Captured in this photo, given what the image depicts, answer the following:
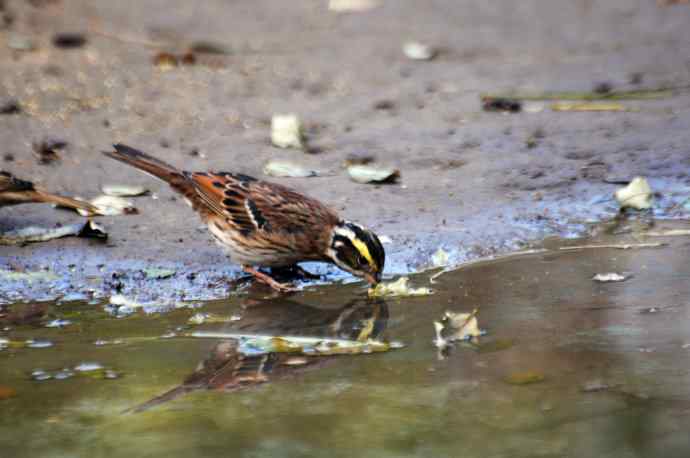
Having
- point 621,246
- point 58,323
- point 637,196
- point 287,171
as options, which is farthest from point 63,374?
point 637,196

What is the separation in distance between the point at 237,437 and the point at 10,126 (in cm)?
605

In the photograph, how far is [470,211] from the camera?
8.02 metres

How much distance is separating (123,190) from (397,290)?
9.43ft

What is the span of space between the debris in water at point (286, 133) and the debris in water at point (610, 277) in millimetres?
3537

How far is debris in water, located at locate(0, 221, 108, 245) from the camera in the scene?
752 centimetres

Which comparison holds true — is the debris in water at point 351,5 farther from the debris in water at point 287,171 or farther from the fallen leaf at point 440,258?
the fallen leaf at point 440,258

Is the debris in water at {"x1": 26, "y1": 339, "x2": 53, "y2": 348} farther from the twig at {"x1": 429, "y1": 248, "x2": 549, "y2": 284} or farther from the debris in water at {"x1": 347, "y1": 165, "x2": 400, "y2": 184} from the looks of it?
the debris in water at {"x1": 347, "y1": 165, "x2": 400, "y2": 184}

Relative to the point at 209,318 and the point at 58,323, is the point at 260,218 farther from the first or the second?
the point at 58,323

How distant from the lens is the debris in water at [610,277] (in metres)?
6.48

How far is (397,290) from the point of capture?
650 cm

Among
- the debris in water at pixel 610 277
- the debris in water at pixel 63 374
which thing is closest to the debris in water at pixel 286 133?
the debris in water at pixel 610 277

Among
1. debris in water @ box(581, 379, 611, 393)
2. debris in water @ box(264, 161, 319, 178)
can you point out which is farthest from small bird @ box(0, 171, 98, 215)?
debris in water @ box(581, 379, 611, 393)

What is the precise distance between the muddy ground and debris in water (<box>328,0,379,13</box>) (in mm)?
117

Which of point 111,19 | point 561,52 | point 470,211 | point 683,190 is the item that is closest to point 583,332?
point 470,211
